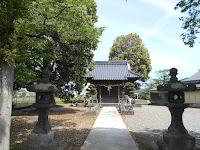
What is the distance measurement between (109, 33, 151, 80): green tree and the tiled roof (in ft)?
30.5

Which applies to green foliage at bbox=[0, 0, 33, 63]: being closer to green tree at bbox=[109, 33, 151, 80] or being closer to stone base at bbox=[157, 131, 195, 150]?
stone base at bbox=[157, 131, 195, 150]

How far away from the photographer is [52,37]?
31.0 ft

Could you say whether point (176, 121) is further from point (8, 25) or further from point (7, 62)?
point (8, 25)

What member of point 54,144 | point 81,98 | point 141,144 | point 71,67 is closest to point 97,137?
point 141,144

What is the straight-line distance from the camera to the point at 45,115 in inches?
217

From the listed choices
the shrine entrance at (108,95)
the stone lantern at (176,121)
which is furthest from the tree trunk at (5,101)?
the shrine entrance at (108,95)

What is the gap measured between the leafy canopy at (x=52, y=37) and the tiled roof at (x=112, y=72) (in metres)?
9.17

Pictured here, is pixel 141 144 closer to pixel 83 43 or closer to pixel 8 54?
pixel 8 54

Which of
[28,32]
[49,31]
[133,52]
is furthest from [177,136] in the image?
[133,52]

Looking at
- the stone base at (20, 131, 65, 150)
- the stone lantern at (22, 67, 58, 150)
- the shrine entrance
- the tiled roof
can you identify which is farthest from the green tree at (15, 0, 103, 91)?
the shrine entrance

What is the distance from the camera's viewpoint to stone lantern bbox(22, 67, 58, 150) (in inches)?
203

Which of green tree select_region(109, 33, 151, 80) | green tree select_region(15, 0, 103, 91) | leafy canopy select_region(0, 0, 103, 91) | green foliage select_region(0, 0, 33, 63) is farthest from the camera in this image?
green tree select_region(109, 33, 151, 80)

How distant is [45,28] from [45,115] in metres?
3.57

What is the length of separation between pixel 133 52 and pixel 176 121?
1397 inches
